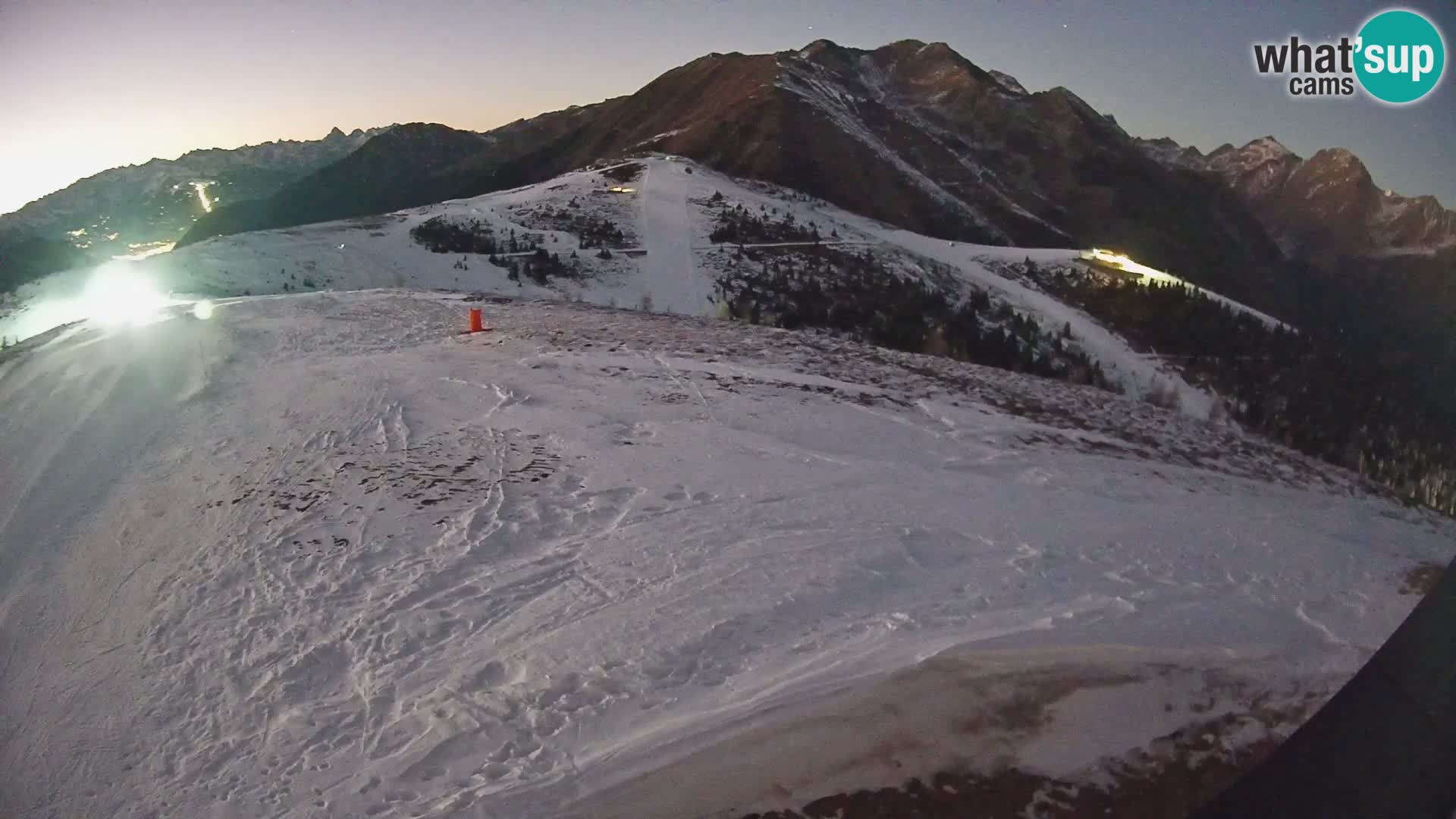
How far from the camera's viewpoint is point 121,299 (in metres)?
11.2

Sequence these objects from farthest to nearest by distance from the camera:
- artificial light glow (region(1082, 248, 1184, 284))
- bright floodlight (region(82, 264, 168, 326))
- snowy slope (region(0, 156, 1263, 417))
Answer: artificial light glow (region(1082, 248, 1184, 284))
snowy slope (region(0, 156, 1263, 417))
bright floodlight (region(82, 264, 168, 326))

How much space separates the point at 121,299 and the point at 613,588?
35.7 ft

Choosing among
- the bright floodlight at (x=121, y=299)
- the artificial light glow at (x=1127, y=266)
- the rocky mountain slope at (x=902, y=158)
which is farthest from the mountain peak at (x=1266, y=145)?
the rocky mountain slope at (x=902, y=158)

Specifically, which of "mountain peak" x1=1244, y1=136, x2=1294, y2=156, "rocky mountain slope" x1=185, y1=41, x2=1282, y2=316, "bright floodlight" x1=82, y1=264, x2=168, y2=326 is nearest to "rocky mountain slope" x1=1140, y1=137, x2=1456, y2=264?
"mountain peak" x1=1244, y1=136, x2=1294, y2=156

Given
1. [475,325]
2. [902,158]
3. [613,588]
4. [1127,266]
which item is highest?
[902,158]

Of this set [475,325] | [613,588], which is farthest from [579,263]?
[613,588]

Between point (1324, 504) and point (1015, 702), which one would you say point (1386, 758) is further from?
point (1324, 504)

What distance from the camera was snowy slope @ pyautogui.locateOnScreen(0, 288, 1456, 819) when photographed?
2.69 meters

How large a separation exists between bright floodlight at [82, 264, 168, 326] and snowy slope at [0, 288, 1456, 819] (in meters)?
1.64

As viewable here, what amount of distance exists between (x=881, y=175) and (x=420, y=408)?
45691 mm

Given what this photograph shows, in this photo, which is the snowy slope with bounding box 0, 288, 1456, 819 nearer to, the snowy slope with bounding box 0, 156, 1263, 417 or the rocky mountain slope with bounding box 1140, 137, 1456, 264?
the rocky mountain slope with bounding box 1140, 137, 1456, 264

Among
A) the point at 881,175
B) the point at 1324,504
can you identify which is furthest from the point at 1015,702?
the point at 881,175

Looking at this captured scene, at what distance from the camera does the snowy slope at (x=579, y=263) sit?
1372 cm

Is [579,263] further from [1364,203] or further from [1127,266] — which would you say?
[1364,203]
